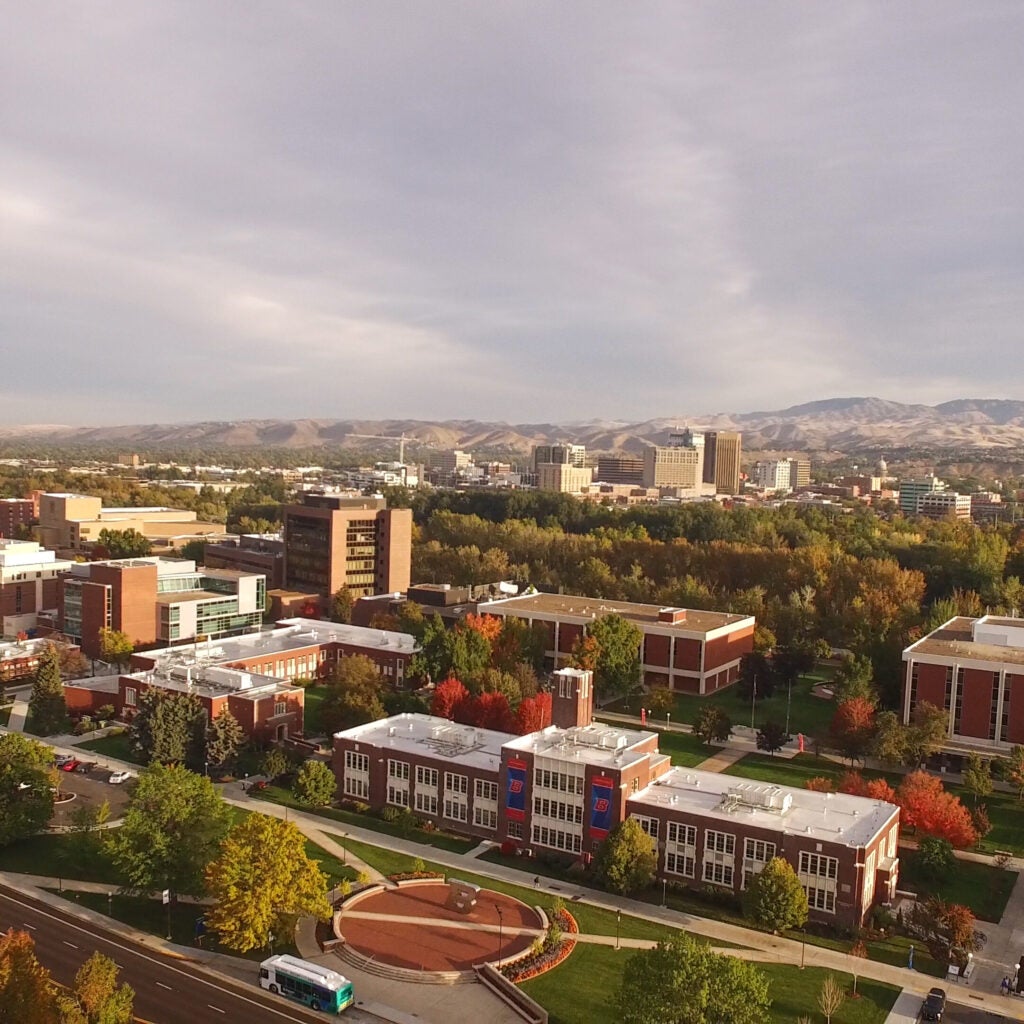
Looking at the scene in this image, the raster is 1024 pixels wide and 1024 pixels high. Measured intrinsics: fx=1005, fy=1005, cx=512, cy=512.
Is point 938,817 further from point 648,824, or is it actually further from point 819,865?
point 648,824

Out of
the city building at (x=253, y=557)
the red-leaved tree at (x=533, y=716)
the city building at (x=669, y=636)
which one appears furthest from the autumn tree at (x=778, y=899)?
the city building at (x=253, y=557)

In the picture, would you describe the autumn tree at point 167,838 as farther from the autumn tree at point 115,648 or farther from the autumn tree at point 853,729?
the autumn tree at point 115,648

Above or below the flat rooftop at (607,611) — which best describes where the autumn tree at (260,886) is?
below

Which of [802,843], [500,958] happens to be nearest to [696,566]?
[802,843]

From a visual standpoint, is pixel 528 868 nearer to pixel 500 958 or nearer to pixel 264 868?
pixel 500 958

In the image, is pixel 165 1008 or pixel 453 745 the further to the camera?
pixel 453 745

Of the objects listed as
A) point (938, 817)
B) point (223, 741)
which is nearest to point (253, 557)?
point (223, 741)

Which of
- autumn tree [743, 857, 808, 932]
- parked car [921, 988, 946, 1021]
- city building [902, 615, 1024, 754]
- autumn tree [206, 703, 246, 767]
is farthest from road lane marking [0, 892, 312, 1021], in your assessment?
city building [902, 615, 1024, 754]
